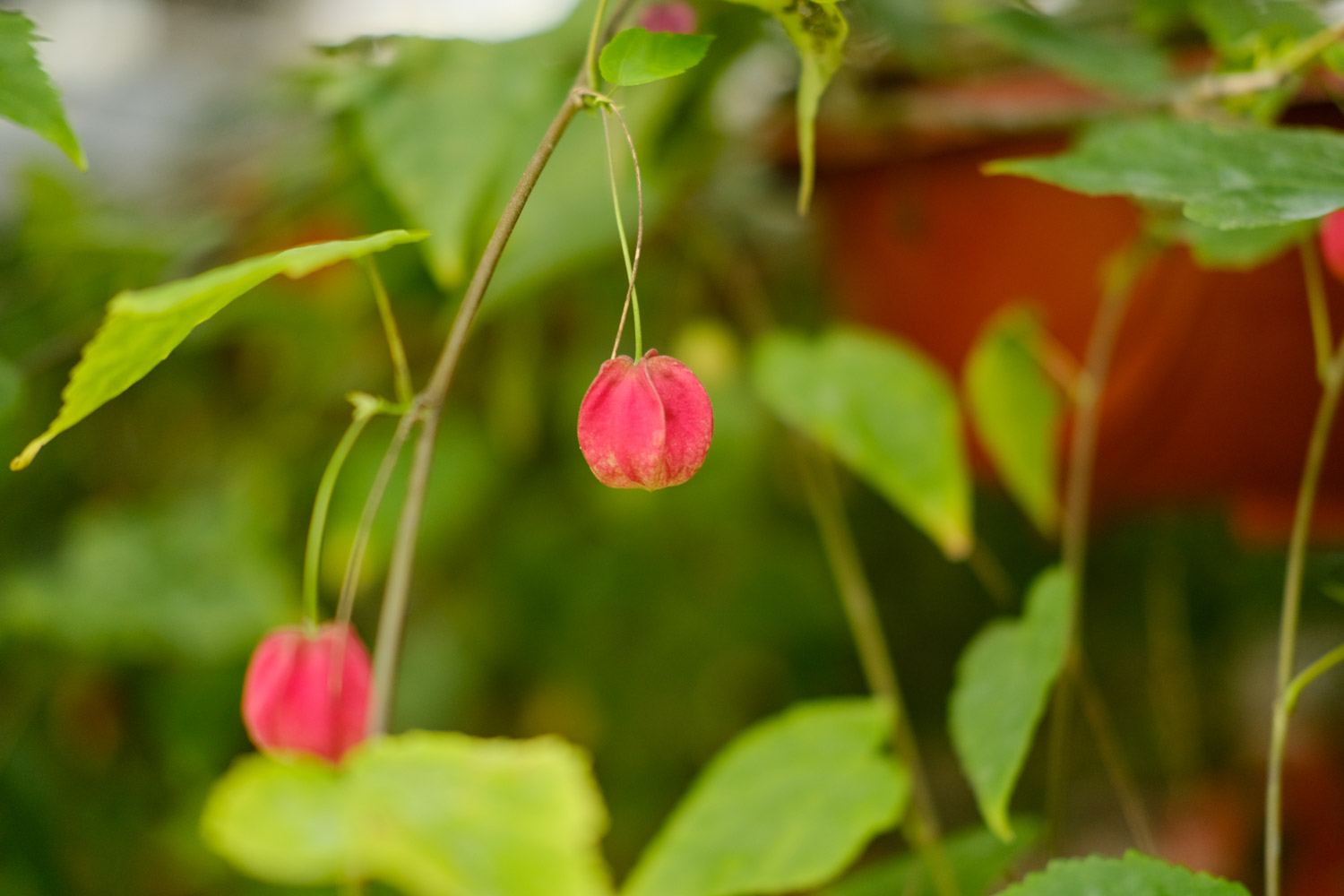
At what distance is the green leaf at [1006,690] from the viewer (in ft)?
0.95

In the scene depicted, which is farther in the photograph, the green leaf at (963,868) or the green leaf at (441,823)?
the green leaf at (963,868)

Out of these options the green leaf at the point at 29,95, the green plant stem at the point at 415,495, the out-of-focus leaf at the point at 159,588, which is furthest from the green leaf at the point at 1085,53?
the out-of-focus leaf at the point at 159,588

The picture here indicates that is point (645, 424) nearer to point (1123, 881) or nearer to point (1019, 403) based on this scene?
point (1123, 881)

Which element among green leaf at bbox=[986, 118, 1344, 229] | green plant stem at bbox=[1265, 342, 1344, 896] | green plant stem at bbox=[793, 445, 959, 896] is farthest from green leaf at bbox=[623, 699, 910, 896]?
green leaf at bbox=[986, 118, 1344, 229]

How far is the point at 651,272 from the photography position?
2.47ft

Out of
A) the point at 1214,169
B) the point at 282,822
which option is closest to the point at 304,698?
the point at 282,822

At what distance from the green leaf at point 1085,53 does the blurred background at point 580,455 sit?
0.03 metres

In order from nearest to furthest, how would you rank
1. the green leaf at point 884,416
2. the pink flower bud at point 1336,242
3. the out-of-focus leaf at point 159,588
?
the pink flower bud at point 1336,242
the green leaf at point 884,416
the out-of-focus leaf at point 159,588

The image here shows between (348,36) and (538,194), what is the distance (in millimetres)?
128

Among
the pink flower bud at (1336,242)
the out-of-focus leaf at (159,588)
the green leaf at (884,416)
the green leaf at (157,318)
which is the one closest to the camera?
the green leaf at (157,318)

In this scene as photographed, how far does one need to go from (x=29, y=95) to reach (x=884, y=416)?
342 millimetres

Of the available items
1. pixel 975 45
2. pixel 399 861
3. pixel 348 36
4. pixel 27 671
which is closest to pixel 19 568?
pixel 27 671

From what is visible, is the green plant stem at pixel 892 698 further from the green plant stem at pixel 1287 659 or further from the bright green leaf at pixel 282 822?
the bright green leaf at pixel 282 822

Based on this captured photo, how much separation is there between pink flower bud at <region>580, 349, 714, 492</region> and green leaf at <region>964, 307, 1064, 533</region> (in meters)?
0.27
